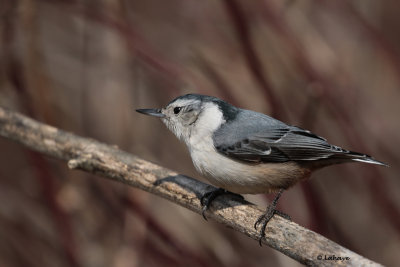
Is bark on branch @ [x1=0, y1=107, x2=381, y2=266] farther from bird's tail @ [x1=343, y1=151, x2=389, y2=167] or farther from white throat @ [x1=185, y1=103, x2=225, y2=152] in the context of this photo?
bird's tail @ [x1=343, y1=151, x2=389, y2=167]

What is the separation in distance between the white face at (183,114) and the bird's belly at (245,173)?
204mm

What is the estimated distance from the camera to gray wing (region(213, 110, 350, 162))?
82.4 inches

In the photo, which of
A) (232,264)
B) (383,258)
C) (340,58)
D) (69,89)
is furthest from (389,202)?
(69,89)

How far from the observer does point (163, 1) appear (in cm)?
379

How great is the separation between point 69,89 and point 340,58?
2.00 m

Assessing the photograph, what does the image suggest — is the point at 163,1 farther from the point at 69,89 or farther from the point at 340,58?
the point at 340,58

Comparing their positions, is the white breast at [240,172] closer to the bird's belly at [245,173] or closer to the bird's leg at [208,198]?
the bird's belly at [245,173]

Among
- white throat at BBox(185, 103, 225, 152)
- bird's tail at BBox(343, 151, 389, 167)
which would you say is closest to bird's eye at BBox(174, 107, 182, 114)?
white throat at BBox(185, 103, 225, 152)

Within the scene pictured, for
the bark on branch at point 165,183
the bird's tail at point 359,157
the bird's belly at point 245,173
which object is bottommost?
the bark on branch at point 165,183

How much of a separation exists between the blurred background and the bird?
178 millimetres

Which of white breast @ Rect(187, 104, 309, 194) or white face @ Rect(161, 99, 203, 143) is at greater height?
white face @ Rect(161, 99, 203, 143)

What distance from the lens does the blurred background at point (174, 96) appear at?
246 centimetres

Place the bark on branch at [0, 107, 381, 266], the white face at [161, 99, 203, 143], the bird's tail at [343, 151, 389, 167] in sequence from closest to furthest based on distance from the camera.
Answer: the bark on branch at [0, 107, 381, 266] < the bird's tail at [343, 151, 389, 167] < the white face at [161, 99, 203, 143]

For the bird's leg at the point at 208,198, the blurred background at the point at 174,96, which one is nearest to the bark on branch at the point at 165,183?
the bird's leg at the point at 208,198
